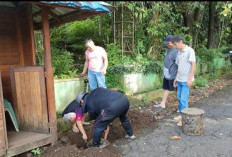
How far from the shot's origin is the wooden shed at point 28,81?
351 centimetres

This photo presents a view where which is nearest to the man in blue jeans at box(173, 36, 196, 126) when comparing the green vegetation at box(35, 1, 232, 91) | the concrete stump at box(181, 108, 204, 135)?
the concrete stump at box(181, 108, 204, 135)

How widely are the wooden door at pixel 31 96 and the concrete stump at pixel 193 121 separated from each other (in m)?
2.73

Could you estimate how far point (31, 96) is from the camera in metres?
3.81

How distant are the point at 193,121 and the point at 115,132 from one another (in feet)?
5.45

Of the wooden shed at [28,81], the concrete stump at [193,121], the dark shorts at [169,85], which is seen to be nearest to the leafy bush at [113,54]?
the dark shorts at [169,85]

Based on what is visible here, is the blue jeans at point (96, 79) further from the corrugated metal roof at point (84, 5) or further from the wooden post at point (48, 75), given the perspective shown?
the corrugated metal roof at point (84, 5)

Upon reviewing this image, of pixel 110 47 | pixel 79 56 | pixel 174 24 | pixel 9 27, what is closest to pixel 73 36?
pixel 79 56

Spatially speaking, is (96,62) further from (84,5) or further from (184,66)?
(84,5)

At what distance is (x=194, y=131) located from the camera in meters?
4.36

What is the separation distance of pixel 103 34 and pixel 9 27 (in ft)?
18.7

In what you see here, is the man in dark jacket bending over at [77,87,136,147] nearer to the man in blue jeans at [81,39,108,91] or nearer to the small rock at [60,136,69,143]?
the small rock at [60,136,69,143]

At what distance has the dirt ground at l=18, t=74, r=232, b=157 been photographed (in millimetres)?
3586

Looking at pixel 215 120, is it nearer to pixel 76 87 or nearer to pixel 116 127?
pixel 116 127

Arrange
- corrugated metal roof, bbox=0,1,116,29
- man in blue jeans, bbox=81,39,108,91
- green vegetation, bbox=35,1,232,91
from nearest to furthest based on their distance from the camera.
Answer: corrugated metal roof, bbox=0,1,116,29, man in blue jeans, bbox=81,39,108,91, green vegetation, bbox=35,1,232,91
